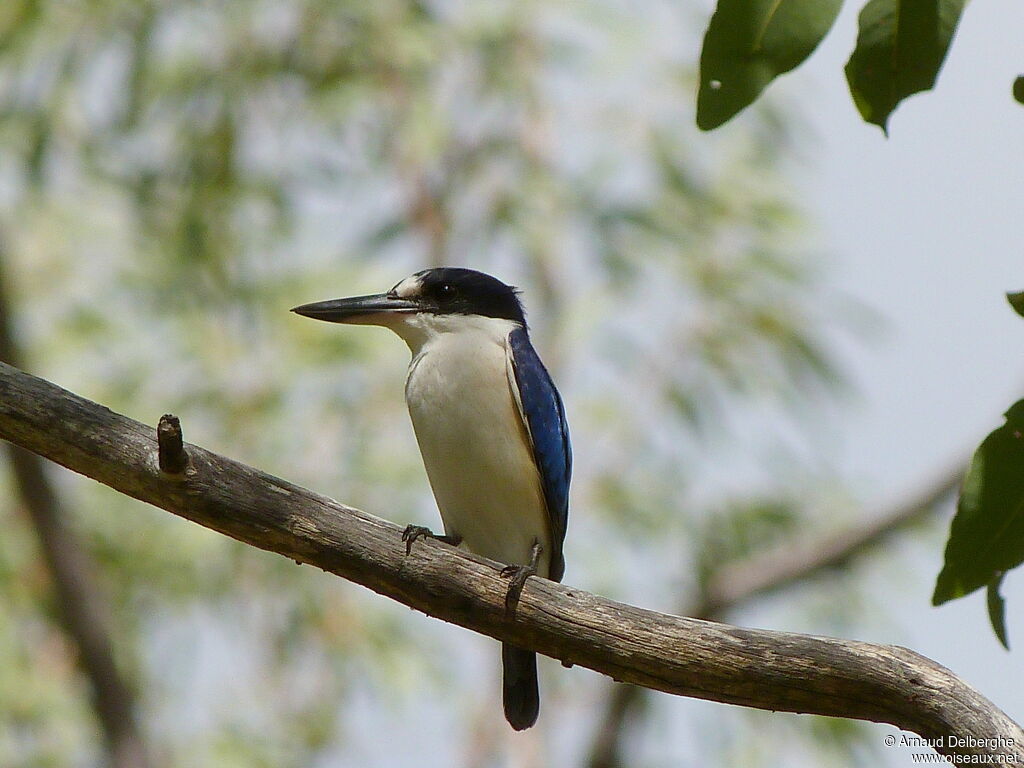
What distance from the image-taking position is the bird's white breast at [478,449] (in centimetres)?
397

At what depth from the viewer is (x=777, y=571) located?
641cm

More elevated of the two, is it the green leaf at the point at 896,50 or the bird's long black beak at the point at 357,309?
the bird's long black beak at the point at 357,309

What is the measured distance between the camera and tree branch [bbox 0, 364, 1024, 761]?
8.80 feet

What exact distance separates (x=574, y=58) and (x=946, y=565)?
581 cm

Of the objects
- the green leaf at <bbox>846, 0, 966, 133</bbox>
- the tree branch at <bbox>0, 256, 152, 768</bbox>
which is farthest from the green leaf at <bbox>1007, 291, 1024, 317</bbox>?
the tree branch at <bbox>0, 256, 152, 768</bbox>

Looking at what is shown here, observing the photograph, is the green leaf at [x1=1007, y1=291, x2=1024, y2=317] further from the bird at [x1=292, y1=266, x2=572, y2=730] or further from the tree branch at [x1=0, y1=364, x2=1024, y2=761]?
the bird at [x1=292, y1=266, x2=572, y2=730]

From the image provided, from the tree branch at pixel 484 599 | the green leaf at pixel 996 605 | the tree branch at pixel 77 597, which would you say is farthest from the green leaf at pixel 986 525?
the tree branch at pixel 77 597

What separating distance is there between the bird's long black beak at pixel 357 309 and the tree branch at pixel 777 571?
2486mm

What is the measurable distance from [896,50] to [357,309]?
2.30 metres

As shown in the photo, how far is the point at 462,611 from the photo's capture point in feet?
9.68

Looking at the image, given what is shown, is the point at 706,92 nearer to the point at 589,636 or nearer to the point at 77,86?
the point at 589,636

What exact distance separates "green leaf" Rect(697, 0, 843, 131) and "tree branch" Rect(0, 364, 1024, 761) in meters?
1.12

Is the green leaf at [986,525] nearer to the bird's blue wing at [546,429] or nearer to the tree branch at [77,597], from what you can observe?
the bird's blue wing at [546,429]

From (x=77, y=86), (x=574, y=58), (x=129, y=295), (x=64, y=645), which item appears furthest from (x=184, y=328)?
(x=574, y=58)
